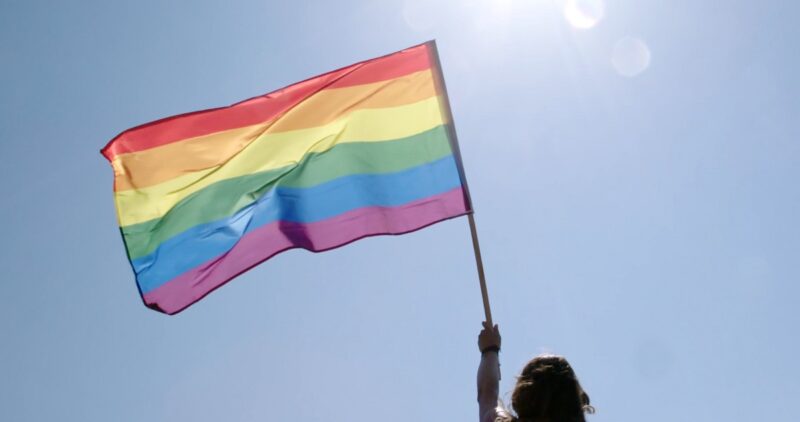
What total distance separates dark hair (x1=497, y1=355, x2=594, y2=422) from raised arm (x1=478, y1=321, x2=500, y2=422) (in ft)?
1.54

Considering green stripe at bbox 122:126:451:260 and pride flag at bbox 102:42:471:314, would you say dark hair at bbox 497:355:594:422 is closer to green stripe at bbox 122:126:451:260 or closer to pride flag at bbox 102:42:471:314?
pride flag at bbox 102:42:471:314

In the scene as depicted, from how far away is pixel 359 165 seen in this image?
9.39 m

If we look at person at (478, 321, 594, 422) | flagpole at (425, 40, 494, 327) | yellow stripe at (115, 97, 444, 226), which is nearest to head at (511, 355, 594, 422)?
person at (478, 321, 594, 422)

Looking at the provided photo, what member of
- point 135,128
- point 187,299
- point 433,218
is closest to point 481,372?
point 433,218

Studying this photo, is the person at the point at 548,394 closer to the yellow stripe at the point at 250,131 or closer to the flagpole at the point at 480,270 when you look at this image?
the flagpole at the point at 480,270

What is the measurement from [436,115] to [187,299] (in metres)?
3.44

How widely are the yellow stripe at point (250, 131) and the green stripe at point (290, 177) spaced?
0.36 metres

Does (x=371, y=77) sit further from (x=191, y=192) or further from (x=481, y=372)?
(x=481, y=372)

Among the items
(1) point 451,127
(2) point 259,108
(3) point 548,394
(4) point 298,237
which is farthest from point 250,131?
(3) point 548,394

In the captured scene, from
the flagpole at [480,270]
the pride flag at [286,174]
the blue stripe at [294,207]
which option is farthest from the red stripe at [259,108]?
the flagpole at [480,270]

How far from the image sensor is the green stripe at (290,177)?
8867mm

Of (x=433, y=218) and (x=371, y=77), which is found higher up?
(x=371, y=77)

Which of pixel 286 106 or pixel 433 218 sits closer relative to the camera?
pixel 433 218

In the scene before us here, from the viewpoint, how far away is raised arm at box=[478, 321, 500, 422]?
449 centimetres
